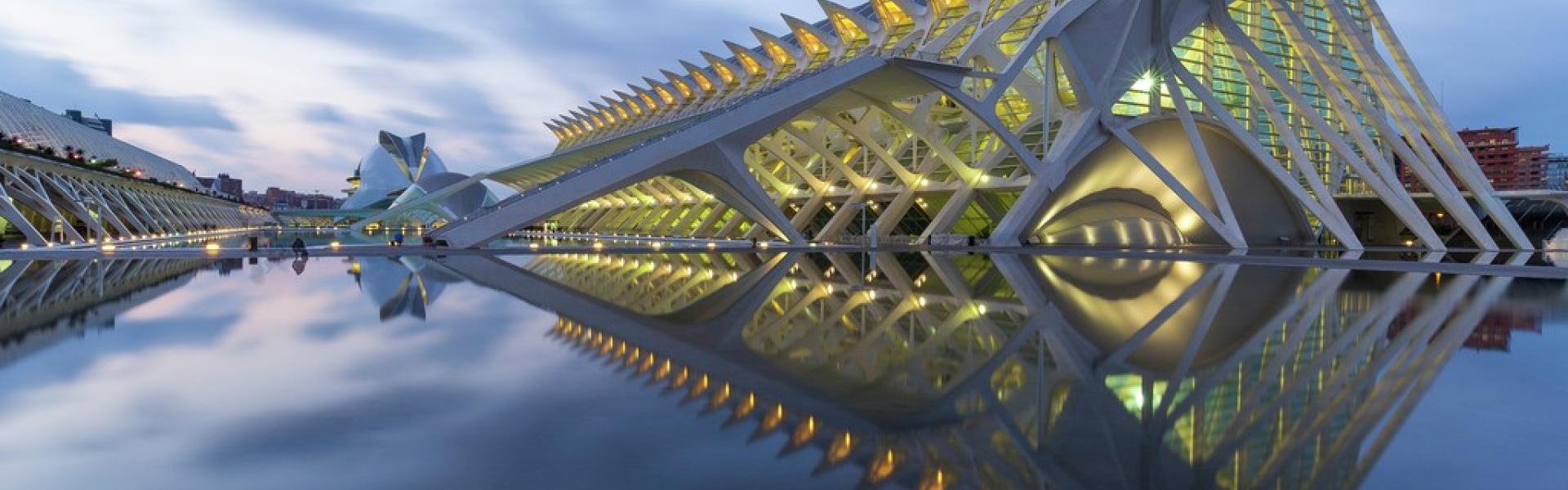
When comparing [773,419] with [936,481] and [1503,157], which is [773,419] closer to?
[936,481]

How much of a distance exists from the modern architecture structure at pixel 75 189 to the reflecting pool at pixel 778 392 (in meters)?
27.0

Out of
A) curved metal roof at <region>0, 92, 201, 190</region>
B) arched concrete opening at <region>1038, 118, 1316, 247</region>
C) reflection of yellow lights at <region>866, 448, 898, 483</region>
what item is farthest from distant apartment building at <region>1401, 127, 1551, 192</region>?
curved metal roof at <region>0, 92, 201, 190</region>

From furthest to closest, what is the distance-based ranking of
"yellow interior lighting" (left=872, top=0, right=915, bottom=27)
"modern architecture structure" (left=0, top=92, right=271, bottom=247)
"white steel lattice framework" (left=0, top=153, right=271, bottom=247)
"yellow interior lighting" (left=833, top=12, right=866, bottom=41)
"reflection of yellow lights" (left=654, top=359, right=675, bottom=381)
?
1. "yellow interior lighting" (left=833, top=12, right=866, bottom=41)
2. "yellow interior lighting" (left=872, top=0, right=915, bottom=27)
3. "modern architecture structure" (left=0, top=92, right=271, bottom=247)
4. "white steel lattice framework" (left=0, top=153, right=271, bottom=247)
5. "reflection of yellow lights" (left=654, top=359, right=675, bottom=381)

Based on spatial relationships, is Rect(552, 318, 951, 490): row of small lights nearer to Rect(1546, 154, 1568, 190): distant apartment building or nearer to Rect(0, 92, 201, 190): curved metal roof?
Rect(0, 92, 201, 190): curved metal roof

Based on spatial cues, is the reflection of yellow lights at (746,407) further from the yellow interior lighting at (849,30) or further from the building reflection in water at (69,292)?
the yellow interior lighting at (849,30)

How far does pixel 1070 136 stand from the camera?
2983 centimetres

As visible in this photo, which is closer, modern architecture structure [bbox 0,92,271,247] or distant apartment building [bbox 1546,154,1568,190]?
modern architecture structure [bbox 0,92,271,247]

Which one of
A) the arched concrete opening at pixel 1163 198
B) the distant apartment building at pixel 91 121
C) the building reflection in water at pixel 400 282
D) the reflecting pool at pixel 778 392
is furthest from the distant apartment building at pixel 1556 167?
the distant apartment building at pixel 91 121

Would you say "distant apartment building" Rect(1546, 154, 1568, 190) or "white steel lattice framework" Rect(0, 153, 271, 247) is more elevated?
"distant apartment building" Rect(1546, 154, 1568, 190)

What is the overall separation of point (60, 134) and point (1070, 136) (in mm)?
54011

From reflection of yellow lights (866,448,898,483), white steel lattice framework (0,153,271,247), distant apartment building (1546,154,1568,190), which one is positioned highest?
distant apartment building (1546,154,1568,190)

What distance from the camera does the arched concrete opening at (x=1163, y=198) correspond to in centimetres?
3366

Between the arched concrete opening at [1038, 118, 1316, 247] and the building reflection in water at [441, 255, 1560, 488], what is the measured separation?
65.6 feet

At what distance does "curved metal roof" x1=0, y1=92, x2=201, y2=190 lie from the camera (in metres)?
43.8
